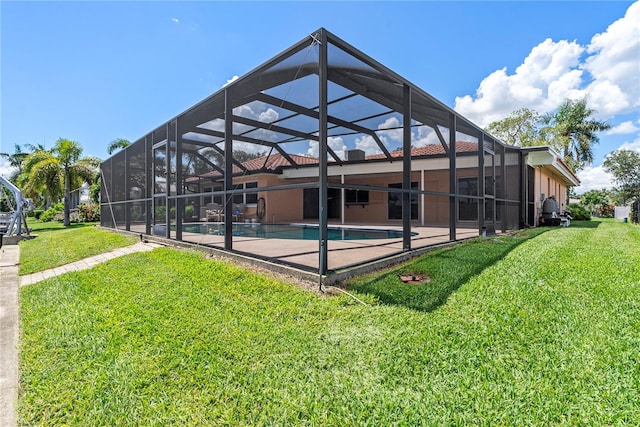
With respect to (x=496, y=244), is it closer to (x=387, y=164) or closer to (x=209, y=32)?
(x=387, y=164)

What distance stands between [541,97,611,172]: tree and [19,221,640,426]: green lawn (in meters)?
31.5

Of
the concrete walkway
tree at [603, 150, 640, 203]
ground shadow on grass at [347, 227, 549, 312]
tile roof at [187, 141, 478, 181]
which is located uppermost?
tree at [603, 150, 640, 203]

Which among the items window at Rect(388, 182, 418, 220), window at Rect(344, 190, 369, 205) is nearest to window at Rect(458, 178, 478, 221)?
window at Rect(388, 182, 418, 220)

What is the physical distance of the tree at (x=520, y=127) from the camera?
2653 centimetres

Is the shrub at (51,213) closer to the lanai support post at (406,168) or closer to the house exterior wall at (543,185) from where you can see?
the lanai support post at (406,168)

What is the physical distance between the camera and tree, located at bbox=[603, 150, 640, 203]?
29.6 meters

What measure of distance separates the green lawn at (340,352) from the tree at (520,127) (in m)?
27.1

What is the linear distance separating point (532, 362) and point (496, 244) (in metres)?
5.28

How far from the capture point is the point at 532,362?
7.34 ft

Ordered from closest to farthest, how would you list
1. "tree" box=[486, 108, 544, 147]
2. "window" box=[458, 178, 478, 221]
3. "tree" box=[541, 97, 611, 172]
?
"window" box=[458, 178, 478, 221] → "tree" box=[486, 108, 544, 147] → "tree" box=[541, 97, 611, 172]

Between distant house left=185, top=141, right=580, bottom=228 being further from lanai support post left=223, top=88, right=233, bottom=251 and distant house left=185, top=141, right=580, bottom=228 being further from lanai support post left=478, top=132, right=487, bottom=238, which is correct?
lanai support post left=223, top=88, right=233, bottom=251

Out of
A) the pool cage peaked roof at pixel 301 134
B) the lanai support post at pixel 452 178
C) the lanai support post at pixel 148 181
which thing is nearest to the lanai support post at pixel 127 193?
the pool cage peaked roof at pixel 301 134

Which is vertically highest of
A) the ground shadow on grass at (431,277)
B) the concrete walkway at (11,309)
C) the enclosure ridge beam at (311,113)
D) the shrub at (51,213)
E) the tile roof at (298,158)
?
the enclosure ridge beam at (311,113)

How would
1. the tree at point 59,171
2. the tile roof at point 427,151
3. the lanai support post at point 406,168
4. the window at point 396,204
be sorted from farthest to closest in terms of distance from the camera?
the tree at point 59,171 → the window at point 396,204 → the tile roof at point 427,151 → the lanai support post at point 406,168
